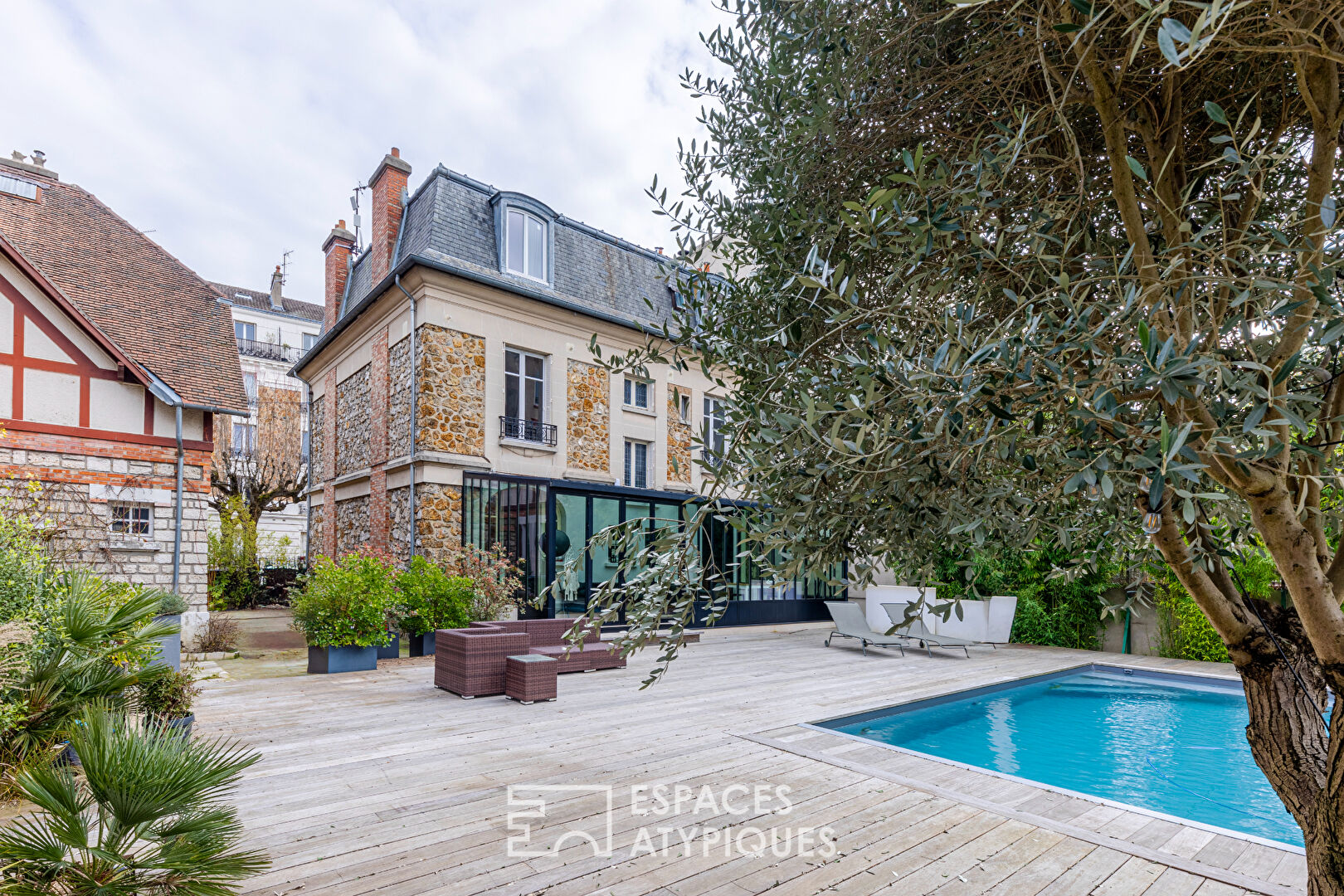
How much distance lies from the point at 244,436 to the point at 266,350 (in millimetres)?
4052

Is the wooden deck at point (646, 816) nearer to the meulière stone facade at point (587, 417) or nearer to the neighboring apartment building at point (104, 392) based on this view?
the neighboring apartment building at point (104, 392)

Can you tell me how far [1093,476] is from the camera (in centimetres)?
128

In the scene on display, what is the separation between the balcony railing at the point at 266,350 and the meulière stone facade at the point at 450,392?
19.6 meters

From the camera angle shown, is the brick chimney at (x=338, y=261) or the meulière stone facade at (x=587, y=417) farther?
the brick chimney at (x=338, y=261)

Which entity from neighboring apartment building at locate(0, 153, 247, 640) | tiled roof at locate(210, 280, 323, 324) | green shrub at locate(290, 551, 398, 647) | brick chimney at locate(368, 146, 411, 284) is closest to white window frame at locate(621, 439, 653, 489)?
brick chimney at locate(368, 146, 411, 284)

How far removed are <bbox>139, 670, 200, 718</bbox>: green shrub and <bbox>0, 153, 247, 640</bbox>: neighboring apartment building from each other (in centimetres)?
541

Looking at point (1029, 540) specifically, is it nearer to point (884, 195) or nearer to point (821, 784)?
point (884, 195)

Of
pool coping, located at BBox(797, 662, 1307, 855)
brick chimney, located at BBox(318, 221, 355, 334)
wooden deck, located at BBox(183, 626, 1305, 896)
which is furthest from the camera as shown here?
brick chimney, located at BBox(318, 221, 355, 334)

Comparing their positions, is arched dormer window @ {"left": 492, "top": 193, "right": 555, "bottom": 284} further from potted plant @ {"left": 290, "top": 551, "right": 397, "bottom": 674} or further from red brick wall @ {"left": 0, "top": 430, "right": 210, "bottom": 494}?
potted plant @ {"left": 290, "top": 551, "right": 397, "bottom": 674}

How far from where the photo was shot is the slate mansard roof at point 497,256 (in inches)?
475

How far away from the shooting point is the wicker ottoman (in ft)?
21.9

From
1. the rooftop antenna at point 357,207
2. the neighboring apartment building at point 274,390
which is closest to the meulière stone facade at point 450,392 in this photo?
the rooftop antenna at point 357,207

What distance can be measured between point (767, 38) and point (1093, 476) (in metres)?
2.40

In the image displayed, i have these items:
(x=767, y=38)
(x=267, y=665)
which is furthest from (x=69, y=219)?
(x=767, y=38)
